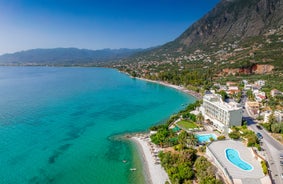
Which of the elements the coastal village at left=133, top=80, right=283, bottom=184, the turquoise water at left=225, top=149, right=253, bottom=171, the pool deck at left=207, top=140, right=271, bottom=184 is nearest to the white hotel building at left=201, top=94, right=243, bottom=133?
the coastal village at left=133, top=80, right=283, bottom=184

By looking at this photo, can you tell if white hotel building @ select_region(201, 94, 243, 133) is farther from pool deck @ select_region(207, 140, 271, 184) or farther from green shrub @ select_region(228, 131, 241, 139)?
pool deck @ select_region(207, 140, 271, 184)

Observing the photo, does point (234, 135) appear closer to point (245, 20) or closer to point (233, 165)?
point (233, 165)

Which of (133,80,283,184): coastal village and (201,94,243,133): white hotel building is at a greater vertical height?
(201,94,243,133): white hotel building

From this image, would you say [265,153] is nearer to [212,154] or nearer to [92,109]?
[212,154]

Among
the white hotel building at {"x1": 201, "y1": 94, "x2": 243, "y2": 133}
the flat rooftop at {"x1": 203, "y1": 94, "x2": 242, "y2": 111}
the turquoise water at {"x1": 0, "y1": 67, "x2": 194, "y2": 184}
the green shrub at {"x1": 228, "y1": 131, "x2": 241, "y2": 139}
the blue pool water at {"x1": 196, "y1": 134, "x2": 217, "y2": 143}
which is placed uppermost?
the flat rooftop at {"x1": 203, "y1": 94, "x2": 242, "y2": 111}

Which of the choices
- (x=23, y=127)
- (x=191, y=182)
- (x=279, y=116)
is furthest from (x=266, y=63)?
(x=23, y=127)

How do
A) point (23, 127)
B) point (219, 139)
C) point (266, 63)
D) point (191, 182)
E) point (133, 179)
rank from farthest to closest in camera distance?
point (266, 63)
point (23, 127)
point (219, 139)
point (133, 179)
point (191, 182)

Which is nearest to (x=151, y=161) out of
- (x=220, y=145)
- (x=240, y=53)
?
(x=220, y=145)

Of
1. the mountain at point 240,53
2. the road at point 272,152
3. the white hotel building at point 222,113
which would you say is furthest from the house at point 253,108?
the mountain at point 240,53
